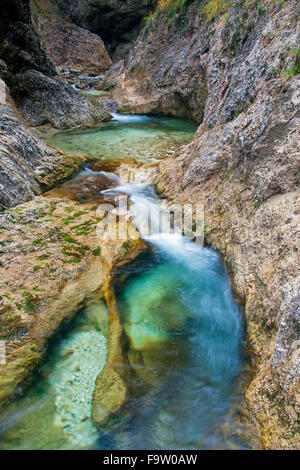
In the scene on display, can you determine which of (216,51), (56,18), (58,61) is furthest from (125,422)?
(56,18)

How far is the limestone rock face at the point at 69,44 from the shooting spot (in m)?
24.2

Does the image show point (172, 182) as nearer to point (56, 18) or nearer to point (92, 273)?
point (92, 273)

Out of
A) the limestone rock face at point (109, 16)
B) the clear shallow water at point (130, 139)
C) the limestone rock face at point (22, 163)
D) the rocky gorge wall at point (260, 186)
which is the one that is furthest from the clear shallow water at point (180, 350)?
the limestone rock face at point (109, 16)

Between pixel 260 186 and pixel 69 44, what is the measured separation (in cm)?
2676

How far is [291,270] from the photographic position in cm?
303

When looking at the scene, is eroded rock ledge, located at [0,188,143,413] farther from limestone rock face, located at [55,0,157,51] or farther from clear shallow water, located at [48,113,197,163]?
limestone rock face, located at [55,0,157,51]

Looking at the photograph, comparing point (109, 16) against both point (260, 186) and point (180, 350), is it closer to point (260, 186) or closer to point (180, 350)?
point (260, 186)

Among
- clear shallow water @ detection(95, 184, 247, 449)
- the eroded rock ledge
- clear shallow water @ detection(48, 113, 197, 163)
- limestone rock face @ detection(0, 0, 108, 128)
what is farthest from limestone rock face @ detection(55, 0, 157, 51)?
clear shallow water @ detection(95, 184, 247, 449)

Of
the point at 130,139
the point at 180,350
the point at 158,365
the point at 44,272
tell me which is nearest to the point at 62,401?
the point at 158,365

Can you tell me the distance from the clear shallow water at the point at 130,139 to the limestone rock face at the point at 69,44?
47.1 ft

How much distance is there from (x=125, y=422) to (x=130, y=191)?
192 inches

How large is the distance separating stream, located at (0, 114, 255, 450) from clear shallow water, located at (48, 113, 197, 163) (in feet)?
15.1

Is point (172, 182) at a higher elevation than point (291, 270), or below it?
higher

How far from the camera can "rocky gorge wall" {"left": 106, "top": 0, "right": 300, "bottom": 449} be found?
2.59m
